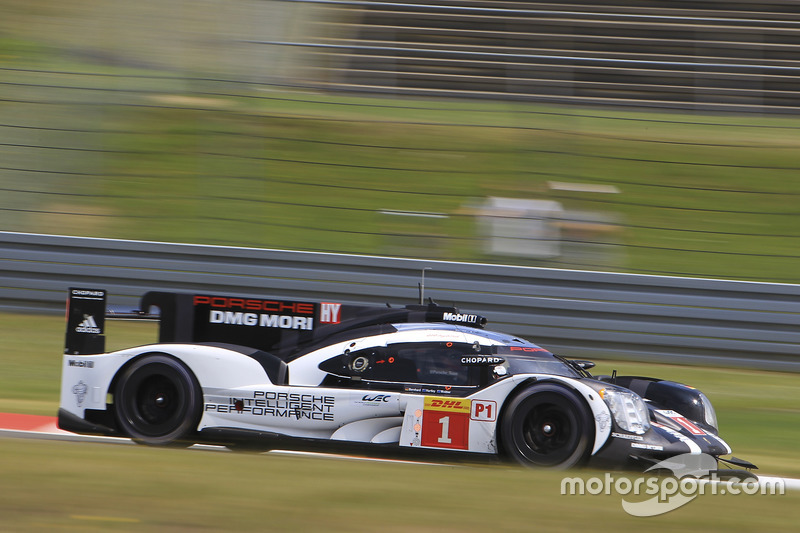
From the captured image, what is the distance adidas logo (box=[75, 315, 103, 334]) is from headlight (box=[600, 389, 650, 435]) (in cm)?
338

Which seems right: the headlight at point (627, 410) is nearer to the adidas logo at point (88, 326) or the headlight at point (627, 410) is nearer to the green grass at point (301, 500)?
the green grass at point (301, 500)

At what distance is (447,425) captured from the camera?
221 inches

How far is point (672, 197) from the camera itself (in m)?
11.1

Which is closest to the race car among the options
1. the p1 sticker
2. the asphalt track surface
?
the p1 sticker

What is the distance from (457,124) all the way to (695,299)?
416 centimetres

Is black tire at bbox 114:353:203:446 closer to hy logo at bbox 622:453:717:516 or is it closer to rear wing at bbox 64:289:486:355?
rear wing at bbox 64:289:486:355

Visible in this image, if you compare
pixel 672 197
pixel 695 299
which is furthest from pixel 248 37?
pixel 695 299

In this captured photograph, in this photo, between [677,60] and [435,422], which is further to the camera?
[677,60]

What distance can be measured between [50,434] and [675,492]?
14.1 feet

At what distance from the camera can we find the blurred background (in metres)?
10.4

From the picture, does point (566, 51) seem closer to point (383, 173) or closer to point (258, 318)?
point (383, 173)

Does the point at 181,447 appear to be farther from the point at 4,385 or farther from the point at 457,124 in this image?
the point at 457,124

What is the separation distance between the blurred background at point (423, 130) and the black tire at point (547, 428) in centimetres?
452

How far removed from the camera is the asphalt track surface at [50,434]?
5.81 m
